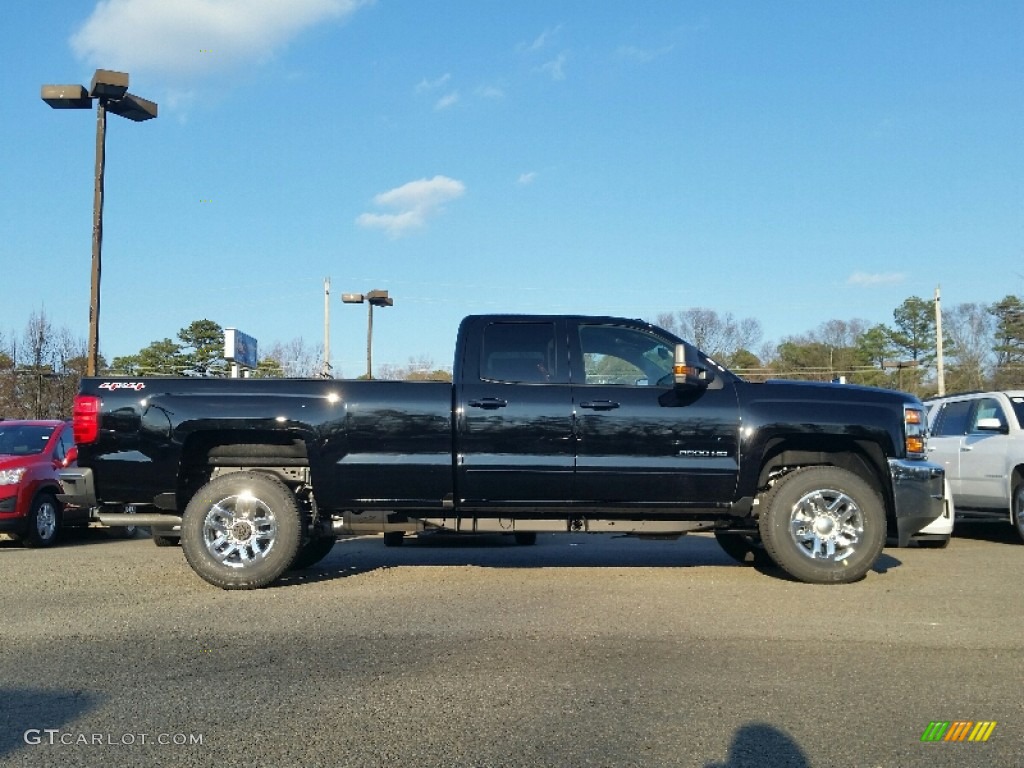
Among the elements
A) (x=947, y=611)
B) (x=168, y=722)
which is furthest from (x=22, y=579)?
(x=947, y=611)

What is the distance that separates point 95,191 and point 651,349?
13.3 metres

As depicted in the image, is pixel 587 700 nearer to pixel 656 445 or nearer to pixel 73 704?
pixel 73 704

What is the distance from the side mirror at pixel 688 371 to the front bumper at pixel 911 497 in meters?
1.68

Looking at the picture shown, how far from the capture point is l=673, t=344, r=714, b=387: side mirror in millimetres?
7051

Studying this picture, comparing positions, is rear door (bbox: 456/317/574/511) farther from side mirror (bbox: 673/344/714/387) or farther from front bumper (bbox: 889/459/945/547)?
front bumper (bbox: 889/459/945/547)

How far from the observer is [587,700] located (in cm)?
426

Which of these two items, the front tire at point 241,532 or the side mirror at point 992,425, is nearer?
the front tire at point 241,532

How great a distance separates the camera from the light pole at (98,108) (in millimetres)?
15477

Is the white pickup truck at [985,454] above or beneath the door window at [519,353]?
beneath

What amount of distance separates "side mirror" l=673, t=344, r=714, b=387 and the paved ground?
1.65 meters

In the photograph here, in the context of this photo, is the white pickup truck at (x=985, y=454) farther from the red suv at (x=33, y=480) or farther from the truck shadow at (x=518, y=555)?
the red suv at (x=33, y=480)

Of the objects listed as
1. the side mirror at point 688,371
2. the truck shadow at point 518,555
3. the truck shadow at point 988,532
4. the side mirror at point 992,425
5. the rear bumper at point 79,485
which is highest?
the side mirror at point 688,371

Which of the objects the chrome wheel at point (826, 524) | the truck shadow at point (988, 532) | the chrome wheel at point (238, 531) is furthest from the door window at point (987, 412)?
the chrome wheel at point (238, 531)

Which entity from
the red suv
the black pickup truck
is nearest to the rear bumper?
the black pickup truck
